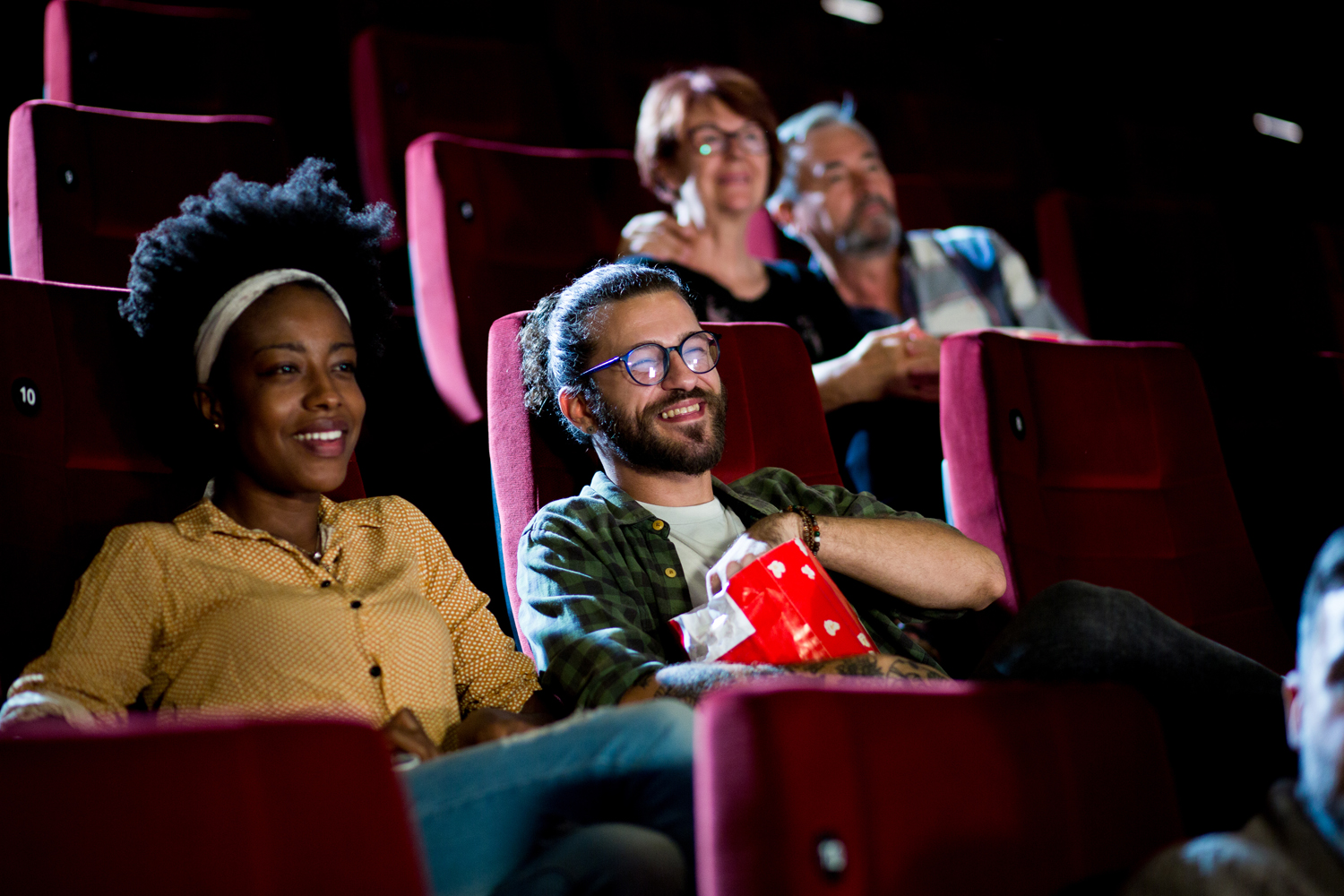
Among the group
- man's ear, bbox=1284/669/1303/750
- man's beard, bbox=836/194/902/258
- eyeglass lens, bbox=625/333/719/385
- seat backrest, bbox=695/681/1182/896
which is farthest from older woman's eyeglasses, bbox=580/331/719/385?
man's beard, bbox=836/194/902/258

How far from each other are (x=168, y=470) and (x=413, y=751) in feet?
1.58

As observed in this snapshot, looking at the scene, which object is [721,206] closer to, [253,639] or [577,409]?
[577,409]

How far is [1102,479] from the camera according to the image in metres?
1.66

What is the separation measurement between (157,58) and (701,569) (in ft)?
5.85

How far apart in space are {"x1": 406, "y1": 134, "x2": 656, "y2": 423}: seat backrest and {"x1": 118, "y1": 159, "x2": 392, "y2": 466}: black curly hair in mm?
571

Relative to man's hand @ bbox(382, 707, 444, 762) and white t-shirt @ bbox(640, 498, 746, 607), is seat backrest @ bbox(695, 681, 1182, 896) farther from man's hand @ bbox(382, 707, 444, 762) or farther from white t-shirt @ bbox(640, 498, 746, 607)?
white t-shirt @ bbox(640, 498, 746, 607)

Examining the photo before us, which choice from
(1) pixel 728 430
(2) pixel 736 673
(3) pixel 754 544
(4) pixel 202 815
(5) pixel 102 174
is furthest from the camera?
(5) pixel 102 174

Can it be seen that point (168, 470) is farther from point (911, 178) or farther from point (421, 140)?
point (911, 178)

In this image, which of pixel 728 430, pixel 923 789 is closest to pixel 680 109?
pixel 728 430

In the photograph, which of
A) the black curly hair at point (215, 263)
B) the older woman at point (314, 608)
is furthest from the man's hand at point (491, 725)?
the black curly hair at point (215, 263)

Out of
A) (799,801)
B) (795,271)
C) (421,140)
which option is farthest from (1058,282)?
(799,801)

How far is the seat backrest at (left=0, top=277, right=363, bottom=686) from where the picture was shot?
116cm

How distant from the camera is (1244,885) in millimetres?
686

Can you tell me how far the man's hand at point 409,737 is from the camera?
101 cm
